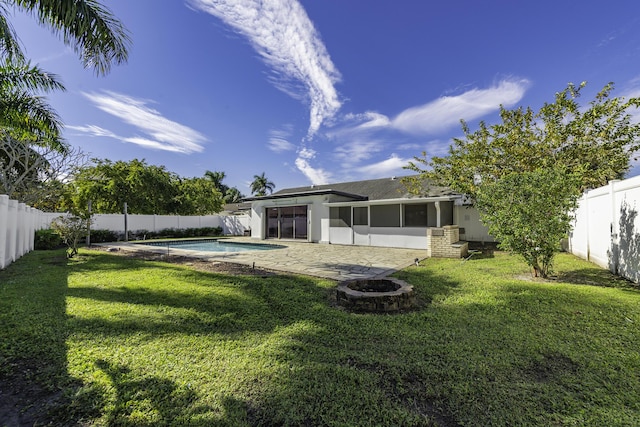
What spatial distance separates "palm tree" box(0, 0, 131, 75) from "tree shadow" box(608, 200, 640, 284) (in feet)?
42.7

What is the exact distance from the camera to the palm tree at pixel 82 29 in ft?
18.9

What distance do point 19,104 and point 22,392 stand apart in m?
10.6

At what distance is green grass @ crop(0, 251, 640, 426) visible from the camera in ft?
7.61

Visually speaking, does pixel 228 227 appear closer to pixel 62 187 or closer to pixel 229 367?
pixel 62 187

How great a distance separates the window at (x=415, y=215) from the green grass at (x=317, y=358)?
875 centimetres

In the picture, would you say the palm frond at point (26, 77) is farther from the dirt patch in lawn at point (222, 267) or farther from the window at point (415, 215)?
the window at point (415, 215)

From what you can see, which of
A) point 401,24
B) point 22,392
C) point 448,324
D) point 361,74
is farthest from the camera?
point 361,74

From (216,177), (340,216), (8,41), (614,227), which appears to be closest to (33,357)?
(8,41)

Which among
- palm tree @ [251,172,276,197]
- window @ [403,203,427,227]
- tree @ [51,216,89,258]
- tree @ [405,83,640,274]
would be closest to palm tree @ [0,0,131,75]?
tree @ [51,216,89,258]

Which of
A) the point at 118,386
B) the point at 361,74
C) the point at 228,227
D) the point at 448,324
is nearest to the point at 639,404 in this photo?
the point at 448,324

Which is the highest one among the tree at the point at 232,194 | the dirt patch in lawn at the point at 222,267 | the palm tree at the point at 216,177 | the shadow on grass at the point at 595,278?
the palm tree at the point at 216,177

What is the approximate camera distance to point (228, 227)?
27906 millimetres

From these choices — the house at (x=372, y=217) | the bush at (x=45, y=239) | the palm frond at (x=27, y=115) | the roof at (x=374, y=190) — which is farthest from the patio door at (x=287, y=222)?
the palm frond at (x=27, y=115)

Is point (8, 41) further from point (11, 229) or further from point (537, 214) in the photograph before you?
point (537, 214)
